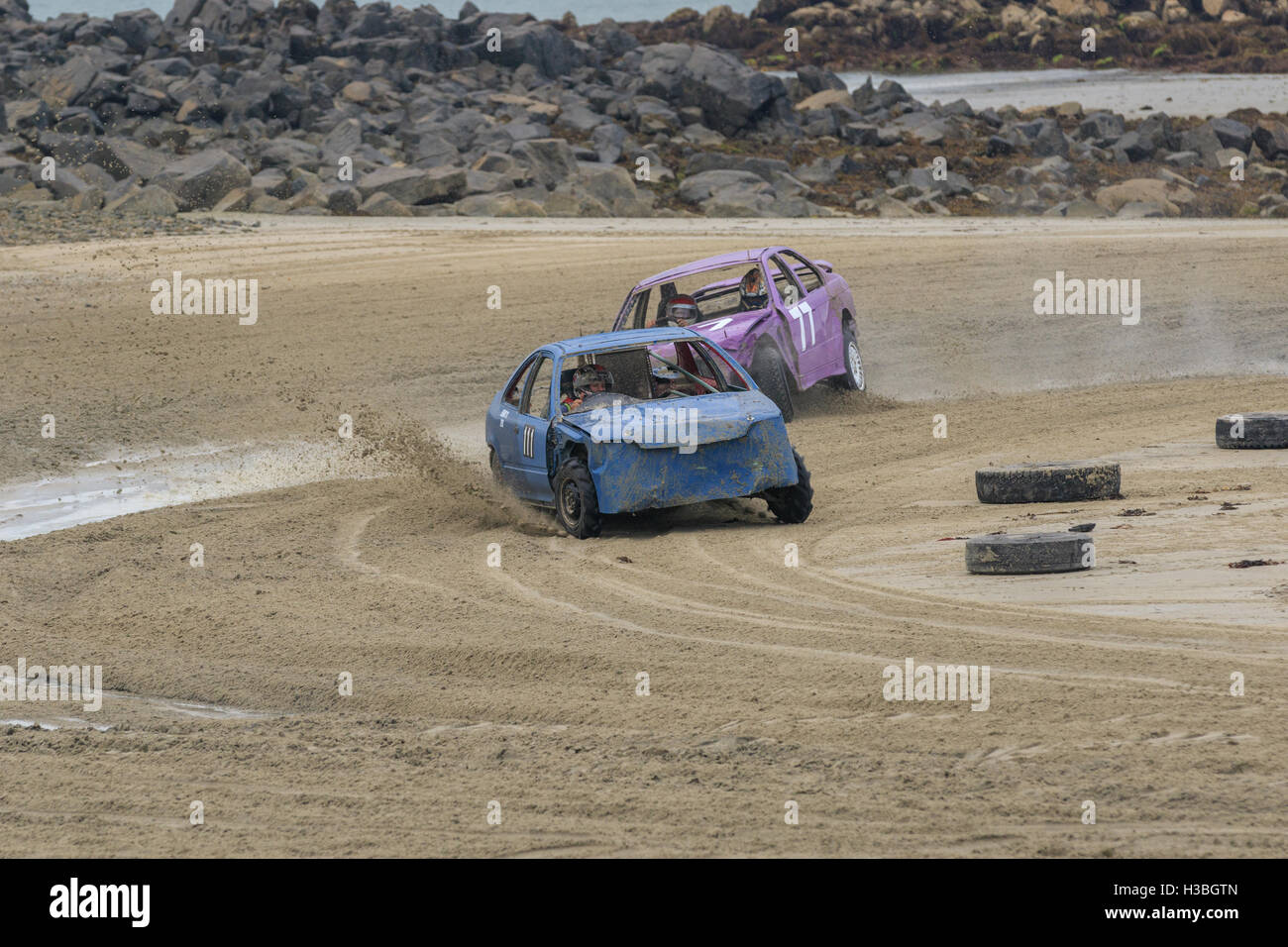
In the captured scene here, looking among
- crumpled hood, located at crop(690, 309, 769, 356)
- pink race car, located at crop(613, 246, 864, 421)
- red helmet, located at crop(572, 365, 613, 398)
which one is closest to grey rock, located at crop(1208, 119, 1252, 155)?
pink race car, located at crop(613, 246, 864, 421)

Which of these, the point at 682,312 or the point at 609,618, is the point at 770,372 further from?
the point at 609,618

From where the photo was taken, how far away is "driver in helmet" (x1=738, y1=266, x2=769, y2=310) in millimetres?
15477

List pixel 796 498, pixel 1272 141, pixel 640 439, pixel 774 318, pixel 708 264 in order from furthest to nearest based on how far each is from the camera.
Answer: pixel 1272 141
pixel 708 264
pixel 774 318
pixel 796 498
pixel 640 439

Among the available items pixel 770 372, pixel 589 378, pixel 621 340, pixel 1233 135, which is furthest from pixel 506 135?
pixel 589 378

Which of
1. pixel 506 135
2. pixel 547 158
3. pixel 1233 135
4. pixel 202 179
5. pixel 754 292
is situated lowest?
pixel 754 292

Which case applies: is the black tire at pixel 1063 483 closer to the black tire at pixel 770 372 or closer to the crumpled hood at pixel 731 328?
the black tire at pixel 770 372

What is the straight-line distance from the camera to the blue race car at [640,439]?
10578 mm

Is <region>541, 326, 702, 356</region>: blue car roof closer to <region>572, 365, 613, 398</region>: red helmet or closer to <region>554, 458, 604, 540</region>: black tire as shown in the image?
<region>572, 365, 613, 398</region>: red helmet

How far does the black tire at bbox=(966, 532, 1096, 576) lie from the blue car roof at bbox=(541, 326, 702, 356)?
3.34 meters

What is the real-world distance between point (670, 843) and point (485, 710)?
2.01 metres

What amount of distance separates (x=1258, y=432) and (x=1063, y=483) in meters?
2.50

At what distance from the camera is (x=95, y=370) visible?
1827 centimetres

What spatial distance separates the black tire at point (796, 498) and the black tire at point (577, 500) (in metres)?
1.20

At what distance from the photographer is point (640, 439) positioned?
415 inches
